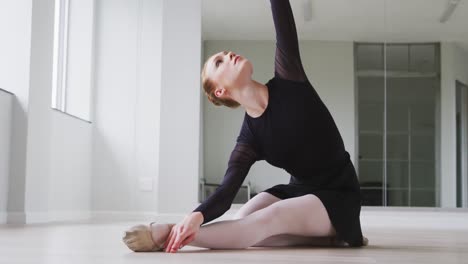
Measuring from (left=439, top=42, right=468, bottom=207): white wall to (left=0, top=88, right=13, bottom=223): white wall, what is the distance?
3.78 meters

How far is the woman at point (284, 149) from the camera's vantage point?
7.67ft

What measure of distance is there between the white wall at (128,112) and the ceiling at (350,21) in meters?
0.63

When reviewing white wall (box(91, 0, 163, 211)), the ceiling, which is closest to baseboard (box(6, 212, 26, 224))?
white wall (box(91, 0, 163, 211))

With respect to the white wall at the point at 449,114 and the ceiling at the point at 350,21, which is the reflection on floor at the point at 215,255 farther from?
the ceiling at the point at 350,21

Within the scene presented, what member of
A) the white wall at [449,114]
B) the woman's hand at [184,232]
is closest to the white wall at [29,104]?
the woman's hand at [184,232]

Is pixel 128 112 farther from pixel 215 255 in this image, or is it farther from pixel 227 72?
pixel 215 255

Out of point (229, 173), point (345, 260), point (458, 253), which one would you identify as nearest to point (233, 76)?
point (229, 173)

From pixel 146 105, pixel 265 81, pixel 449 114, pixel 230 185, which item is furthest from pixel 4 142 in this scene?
pixel 449 114

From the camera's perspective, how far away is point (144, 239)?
216cm

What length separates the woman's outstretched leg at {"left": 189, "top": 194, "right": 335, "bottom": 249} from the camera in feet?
7.55

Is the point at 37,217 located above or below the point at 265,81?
below

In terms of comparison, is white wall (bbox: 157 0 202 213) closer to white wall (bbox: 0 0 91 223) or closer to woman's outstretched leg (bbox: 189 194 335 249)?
white wall (bbox: 0 0 91 223)

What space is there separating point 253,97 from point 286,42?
233 mm

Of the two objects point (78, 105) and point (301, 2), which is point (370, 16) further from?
point (78, 105)
